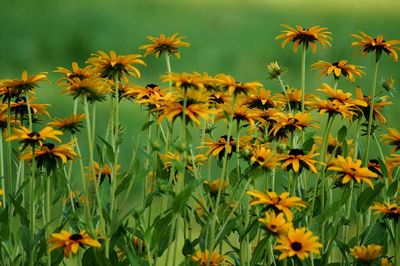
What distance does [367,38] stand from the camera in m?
1.58

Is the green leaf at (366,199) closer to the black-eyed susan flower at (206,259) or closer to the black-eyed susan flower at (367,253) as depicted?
the black-eyed susan flower at (367,253)

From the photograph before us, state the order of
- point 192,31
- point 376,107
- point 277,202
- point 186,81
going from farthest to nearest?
point 192,31 < point 376,107 < point 277,202 < point 186,81

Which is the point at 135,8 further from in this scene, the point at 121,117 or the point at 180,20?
the point at 121,117

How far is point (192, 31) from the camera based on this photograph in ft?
12.6

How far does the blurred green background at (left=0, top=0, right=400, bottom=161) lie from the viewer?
139 inches

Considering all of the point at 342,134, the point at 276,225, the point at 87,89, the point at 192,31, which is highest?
the point at 192,31

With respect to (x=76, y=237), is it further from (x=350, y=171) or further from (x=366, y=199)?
(x=366, y=199)

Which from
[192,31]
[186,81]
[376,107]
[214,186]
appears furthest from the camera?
[192,31]

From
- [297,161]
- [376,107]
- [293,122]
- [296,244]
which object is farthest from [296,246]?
[376,107]

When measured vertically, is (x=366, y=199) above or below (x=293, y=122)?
below

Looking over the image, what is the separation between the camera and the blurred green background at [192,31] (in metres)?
3.54

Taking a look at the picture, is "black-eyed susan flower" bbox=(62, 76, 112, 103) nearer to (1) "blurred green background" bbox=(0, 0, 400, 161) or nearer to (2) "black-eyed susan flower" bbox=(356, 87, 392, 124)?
(2) "black-eyed susan flower" bbox=(356, 87, 392, 124)

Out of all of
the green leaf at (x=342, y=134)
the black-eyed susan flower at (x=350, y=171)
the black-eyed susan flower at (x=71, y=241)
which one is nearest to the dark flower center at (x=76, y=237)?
the black-eyed susan flower at (x=71, y=241)

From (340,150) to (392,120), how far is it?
1.53 meters
